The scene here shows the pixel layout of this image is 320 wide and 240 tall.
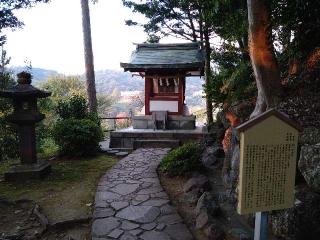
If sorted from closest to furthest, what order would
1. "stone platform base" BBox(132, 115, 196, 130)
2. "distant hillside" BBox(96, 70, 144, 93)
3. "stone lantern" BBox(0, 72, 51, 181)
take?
"stone lantern" BBox(0, 72, 51, 181), "stone platform base" BBox(132, 115, 196, 130), "distant hillside" BBox(96, 70, 144, 93)

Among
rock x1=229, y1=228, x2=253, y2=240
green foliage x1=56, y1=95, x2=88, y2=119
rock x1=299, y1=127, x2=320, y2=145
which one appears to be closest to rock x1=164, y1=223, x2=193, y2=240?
rock x1=229, y1=228, x2=253, y2=240

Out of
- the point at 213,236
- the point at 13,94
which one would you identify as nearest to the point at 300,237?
Result: the point at 213,236

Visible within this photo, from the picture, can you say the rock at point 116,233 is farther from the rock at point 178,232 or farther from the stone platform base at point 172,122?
the stone platform base at point 172,122

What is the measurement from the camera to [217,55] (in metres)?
14.2

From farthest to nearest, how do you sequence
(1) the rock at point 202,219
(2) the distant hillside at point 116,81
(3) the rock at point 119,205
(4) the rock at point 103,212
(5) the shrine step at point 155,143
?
(2) the distant hillside at point 116,81
(5) the shrine step at point 155,143
(3) the rock at point 119,205
(4) the rock at point 103,212
(1) the rock at point 202,219

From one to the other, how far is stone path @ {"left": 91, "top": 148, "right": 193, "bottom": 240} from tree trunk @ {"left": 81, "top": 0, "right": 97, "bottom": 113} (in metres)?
7.25

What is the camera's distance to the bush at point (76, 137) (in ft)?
32.0

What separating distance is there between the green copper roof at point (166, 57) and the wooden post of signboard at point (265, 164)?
9.16m

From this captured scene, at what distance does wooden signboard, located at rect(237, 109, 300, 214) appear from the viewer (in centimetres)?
293

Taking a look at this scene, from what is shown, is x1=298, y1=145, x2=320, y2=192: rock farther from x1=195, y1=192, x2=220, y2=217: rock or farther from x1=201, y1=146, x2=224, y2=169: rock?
x1=201, y1=146, x2=224, y2=169: rock

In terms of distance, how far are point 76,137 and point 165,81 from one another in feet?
17.4

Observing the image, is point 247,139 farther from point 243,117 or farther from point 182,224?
point 243,117

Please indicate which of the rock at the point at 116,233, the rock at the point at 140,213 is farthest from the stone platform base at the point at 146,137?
the rock at the point at 116,233

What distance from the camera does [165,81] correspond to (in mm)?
13555
